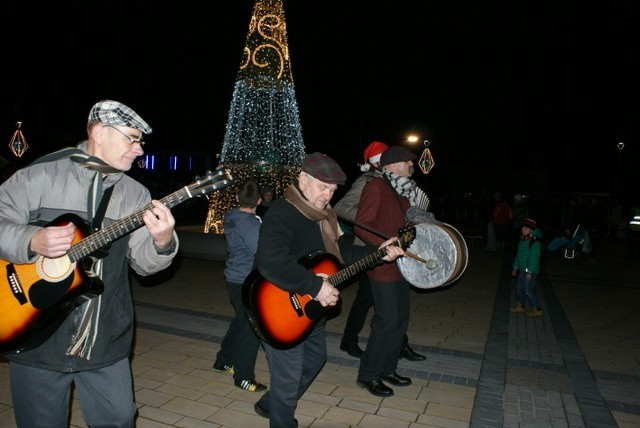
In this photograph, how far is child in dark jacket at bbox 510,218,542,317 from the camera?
7.41 metres

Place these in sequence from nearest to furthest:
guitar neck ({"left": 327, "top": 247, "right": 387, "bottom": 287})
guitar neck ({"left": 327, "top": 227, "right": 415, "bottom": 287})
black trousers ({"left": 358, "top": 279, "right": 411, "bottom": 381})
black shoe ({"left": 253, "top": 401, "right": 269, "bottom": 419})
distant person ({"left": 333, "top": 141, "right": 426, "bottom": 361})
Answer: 1. guitar neck ({"left": 327, "top": 247, "right": 387, "bottom": 287})
2. guitar neck ({"left": 327, "top": 227, "right": 415, "bottom": 287})
3. black shoe ({"left": 253, "top": 401, "right": 269, "bottom": 419})
4. black trousers ({"left": 358, "top": 279, "right": 411, "bottom": 381})
5. distant person ({"left": 333, "top": 141, "right": 426, "bottom": 361})

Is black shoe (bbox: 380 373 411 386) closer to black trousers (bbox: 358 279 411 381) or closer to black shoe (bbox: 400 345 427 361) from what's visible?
black trousers (bbox: 358 279 411 381)

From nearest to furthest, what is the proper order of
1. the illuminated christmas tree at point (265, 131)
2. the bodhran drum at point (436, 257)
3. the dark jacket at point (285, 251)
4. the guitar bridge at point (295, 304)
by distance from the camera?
the dark jacket at point (285, 251) < the guitar bridge at point (295, 304) < the bodhran drum at point (436, 257) < the illuminated christmas tree at point (265, 131)

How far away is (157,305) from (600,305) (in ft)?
24.4

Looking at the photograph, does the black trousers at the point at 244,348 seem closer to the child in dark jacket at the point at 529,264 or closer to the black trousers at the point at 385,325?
the black trousers at the point at 385,325

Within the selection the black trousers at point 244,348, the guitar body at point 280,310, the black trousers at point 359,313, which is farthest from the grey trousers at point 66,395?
the black trousers at point 359,313

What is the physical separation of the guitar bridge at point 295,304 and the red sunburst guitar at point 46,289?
130cm

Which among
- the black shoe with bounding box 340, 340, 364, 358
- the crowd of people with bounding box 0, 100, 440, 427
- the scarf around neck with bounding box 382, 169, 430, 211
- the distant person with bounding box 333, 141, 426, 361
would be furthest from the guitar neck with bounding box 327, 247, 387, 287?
the black shoe with bounding box 340, 340, 364, 358

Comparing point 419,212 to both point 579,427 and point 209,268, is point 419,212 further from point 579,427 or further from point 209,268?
point 209,268

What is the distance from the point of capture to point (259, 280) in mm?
3275

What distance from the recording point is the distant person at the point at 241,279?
175 inches

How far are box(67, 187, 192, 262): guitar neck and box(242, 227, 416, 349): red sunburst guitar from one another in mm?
993

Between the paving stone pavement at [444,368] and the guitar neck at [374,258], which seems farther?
the paving stone pavement at [444,368]

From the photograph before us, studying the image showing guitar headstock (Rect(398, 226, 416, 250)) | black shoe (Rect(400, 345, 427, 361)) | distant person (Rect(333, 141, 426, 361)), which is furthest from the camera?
black shoe (Rect(400, 345, 427, 361))
